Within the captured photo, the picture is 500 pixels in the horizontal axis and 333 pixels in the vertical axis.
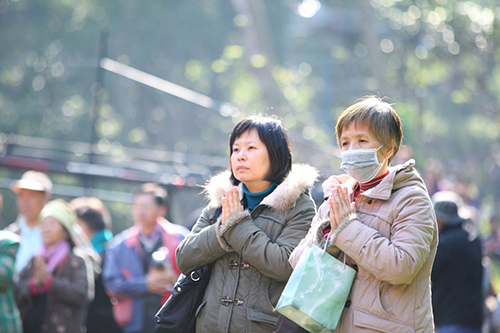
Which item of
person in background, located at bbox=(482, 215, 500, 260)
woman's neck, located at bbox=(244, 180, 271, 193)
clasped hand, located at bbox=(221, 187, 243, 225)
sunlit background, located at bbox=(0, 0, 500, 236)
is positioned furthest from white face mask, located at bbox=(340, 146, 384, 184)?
sunlit background, located at bbox=(0, 0, 500, 236)

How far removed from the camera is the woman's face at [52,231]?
704cm

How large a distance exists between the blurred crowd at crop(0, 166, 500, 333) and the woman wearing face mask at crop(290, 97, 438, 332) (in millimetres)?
3190

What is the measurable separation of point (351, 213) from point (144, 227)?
4.35 m

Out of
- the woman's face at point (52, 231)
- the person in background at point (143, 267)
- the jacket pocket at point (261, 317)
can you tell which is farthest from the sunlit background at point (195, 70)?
the jacket pocket at point (261, 317)

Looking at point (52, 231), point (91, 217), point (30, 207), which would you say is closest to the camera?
point (52, 231)

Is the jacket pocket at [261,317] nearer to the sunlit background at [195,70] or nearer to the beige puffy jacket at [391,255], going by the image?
the beige puffy jacket at [391,255]

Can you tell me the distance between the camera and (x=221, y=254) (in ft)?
13.0

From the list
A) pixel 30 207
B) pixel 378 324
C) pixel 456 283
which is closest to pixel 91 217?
pixel 30 207

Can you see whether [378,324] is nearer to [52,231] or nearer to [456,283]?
[456,283]

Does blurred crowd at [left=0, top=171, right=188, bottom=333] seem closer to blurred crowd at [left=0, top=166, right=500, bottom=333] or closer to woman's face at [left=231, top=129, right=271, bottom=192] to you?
blurred crowd at [left=0, top=166, right=500, bottom=333]

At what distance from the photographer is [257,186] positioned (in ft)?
13.8

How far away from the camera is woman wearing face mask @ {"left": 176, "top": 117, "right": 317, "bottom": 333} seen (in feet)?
12.6

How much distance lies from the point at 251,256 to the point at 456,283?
314 cm

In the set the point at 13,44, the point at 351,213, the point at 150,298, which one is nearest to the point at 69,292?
Answer: the point at 150,298
